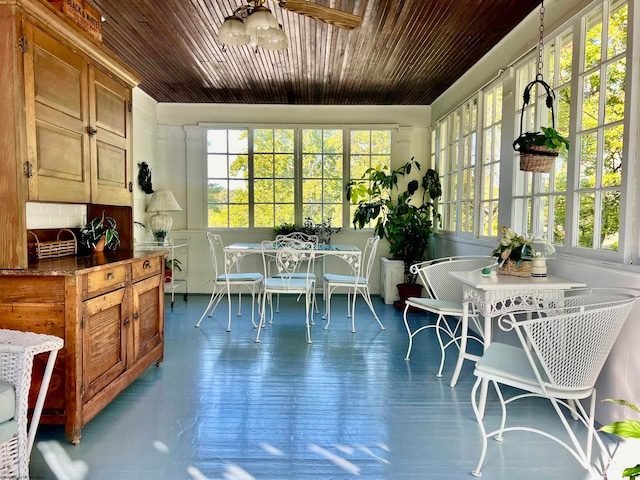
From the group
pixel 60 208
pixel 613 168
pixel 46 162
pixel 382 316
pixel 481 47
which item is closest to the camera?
pixel 46 162

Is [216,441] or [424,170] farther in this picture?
A: [424,170]

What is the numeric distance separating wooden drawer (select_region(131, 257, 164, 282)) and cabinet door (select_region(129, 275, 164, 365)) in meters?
0.04

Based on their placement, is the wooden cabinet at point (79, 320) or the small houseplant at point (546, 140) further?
the small houseplant at point (546, 140)

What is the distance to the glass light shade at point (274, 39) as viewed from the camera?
2.49m

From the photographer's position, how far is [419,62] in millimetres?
4516

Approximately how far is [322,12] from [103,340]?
7.54 feet

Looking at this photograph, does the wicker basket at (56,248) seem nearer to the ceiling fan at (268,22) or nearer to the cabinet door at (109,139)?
the cabinet door at (109,139)

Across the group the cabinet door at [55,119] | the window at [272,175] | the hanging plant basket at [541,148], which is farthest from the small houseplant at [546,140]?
the window at [272,175]

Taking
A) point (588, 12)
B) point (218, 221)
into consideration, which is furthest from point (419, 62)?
point (218, 221)

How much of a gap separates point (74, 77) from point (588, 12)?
3218 mm

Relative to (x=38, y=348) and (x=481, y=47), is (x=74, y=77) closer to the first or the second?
(x=38, y=348)

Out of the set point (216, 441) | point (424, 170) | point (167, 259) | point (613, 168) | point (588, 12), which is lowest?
point (216, 441)

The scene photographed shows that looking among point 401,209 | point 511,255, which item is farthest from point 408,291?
point 511,255

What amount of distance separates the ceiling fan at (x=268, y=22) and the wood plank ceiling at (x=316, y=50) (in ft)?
2.67
